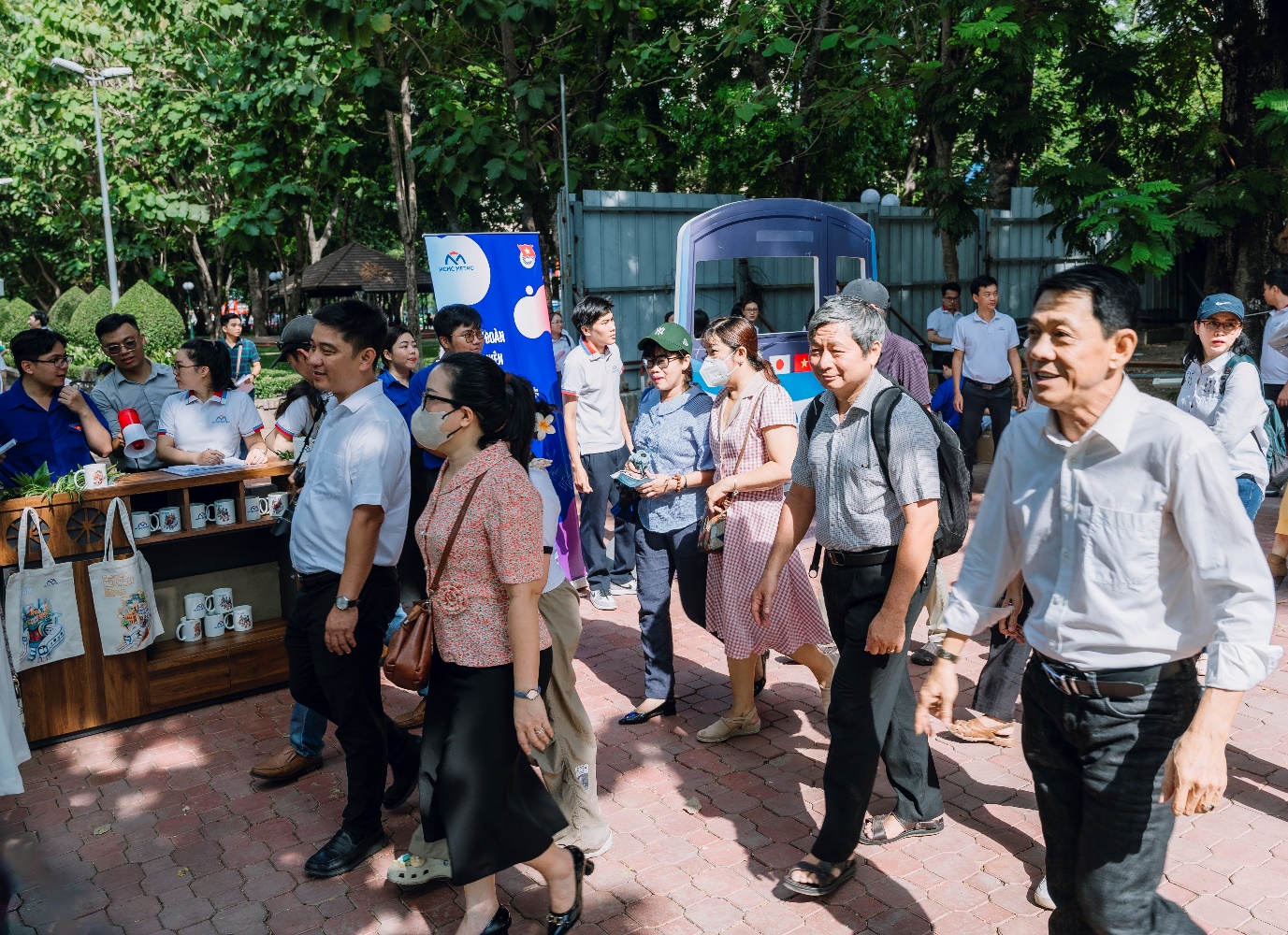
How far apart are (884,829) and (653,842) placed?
88 centimetres

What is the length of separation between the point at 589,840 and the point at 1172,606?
2407mm

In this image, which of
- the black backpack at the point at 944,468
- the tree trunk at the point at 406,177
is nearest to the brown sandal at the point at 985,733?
the black backpack at the point at 944,468

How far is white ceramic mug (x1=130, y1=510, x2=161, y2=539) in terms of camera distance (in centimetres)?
541

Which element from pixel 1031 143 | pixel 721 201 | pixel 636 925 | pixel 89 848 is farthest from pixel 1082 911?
pixel 721 201

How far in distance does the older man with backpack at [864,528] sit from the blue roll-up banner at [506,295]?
2.73m

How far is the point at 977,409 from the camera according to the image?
9516mm

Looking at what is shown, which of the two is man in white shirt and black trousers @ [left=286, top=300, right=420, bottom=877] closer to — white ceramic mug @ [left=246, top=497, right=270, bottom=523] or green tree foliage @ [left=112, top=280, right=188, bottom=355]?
white ceramic mug @ [left=246, top=497, right=270, bottom=523]

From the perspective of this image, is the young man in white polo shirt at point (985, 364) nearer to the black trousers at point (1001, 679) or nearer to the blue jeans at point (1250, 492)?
the blue jeans at point (1250, 492)

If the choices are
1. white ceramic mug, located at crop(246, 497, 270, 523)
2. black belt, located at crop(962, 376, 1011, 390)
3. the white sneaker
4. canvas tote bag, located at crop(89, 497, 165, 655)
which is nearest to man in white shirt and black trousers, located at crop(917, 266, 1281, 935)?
the white sneaker

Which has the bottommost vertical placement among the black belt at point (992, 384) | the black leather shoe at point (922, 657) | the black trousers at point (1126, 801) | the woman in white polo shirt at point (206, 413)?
the black leather shoe at point (922, 657)

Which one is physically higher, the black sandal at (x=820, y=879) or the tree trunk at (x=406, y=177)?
the tree trunk at (x=406, y=177)

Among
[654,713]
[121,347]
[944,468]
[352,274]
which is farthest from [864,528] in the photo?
[352,274]

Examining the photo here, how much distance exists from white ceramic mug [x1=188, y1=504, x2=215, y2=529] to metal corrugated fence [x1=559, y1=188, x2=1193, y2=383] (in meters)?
6.23

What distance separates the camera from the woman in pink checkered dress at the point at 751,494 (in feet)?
15.2
